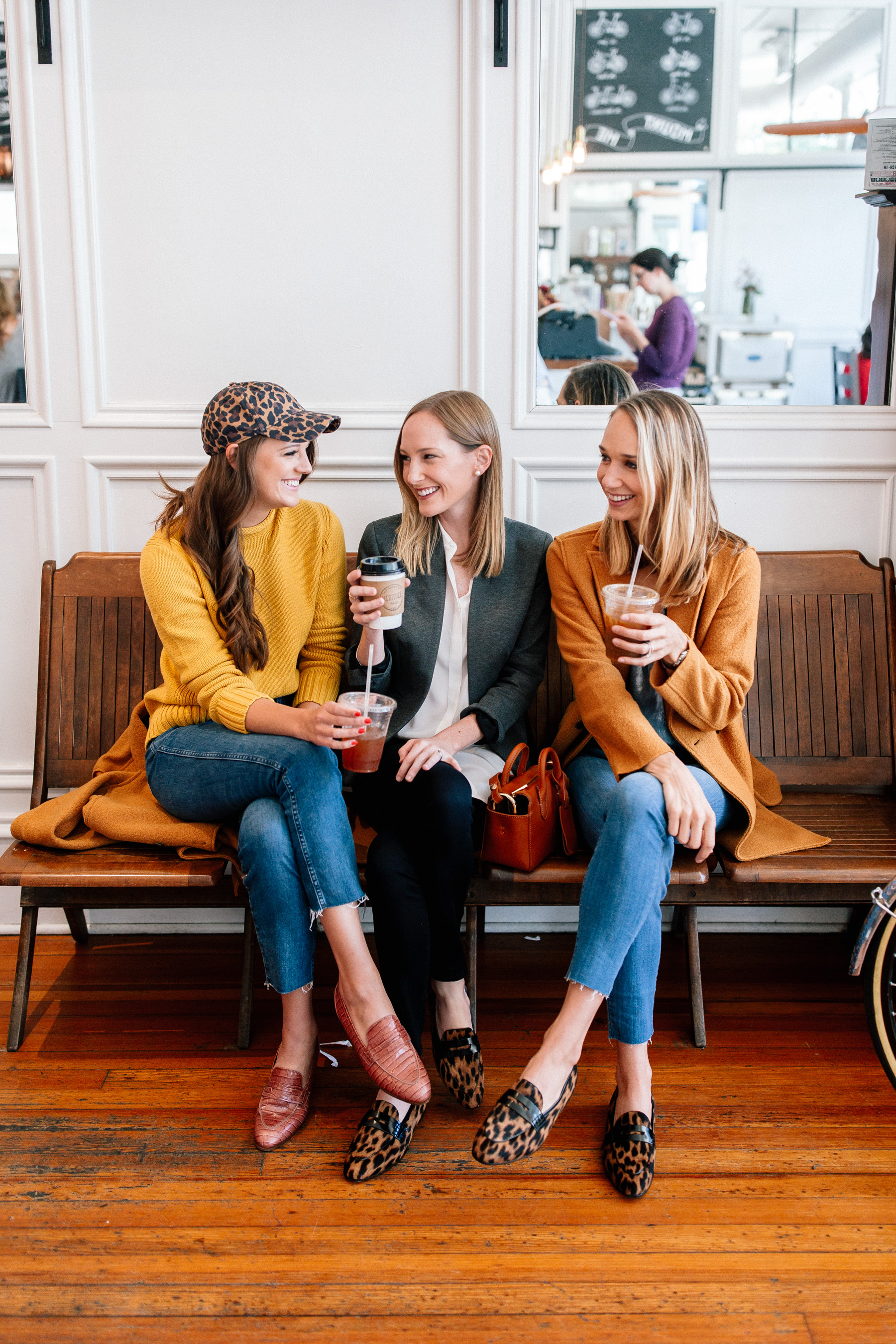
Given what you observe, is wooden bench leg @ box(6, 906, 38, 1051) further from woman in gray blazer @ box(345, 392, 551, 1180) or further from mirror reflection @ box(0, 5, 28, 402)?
mirror reflection @ box(0, 5, 28, 402)

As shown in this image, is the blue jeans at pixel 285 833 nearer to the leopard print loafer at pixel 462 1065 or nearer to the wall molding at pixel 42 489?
the leopard print loafer at pixel 462 1065

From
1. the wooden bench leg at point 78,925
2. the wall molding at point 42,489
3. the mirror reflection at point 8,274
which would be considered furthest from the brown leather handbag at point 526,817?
the mirror reflection at point 8,274

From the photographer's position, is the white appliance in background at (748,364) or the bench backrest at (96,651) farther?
the white appliance in background at (748,364)

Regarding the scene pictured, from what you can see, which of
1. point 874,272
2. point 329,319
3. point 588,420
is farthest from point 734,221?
point 329,319

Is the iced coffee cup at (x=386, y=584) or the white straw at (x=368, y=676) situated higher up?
the iced coffee cup at (x=386, y=584)

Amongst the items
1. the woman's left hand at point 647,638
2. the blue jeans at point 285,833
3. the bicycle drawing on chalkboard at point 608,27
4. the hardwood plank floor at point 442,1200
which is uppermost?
the bicycle drawing on chalkboard at point 608,27

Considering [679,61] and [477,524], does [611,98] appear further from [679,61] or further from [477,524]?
[477,524]

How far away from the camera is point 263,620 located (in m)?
2.45

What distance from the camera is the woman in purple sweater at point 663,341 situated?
3145 mm

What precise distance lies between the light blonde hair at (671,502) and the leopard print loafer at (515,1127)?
1122mm

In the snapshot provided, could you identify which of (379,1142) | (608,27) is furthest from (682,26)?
(379,1142)

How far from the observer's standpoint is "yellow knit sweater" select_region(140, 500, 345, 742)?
2307mm

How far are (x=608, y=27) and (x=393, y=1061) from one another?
2782mm

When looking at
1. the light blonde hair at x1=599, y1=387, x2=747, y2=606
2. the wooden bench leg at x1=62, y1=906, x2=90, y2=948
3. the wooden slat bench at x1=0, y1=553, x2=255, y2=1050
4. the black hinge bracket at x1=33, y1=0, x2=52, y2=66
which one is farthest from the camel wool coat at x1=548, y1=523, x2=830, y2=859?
the black hinge bracket at x1=33, y1=0, x2=52, y2=66
